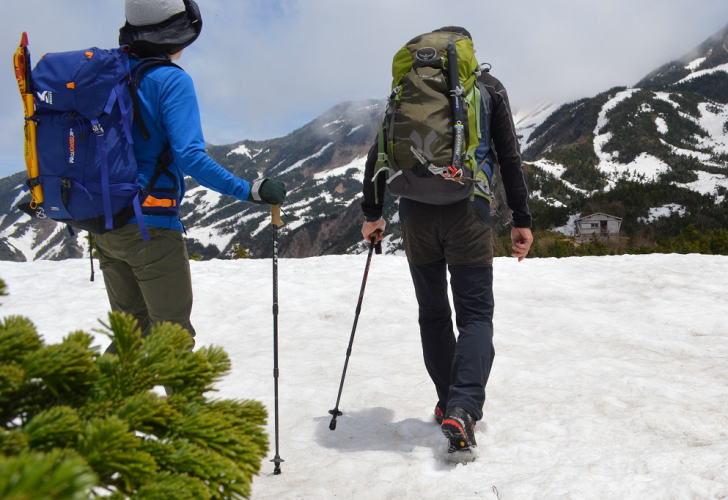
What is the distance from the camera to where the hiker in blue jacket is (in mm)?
3002

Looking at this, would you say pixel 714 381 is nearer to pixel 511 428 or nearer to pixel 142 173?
pixel 511 428

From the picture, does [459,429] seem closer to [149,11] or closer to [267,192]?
[267,192]

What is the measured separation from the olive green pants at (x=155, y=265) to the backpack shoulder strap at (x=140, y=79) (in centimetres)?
62

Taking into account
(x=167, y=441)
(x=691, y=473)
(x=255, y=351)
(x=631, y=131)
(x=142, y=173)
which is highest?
(x=631, y=131)

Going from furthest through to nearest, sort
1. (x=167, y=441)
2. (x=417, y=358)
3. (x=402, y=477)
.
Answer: (x=417, y=358)
(x=402, y=477)
(x=167, y=441)

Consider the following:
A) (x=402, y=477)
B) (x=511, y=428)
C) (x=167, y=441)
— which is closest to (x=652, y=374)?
(x=511, y=428)

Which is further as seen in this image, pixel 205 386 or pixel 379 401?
pixel 379 401

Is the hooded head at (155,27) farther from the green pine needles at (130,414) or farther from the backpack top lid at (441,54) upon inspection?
the green pine needles at (130,414)

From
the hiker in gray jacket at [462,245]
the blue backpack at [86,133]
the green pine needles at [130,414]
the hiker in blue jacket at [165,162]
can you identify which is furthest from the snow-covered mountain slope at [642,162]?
the green pine needles at [130,414]

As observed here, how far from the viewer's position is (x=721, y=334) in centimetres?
658

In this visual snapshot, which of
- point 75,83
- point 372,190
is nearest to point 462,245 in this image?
point 372,190

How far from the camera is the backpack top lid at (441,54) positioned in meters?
3.17

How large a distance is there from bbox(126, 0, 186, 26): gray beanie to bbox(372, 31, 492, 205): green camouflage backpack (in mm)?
1531

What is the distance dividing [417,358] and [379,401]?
4.88 feet
